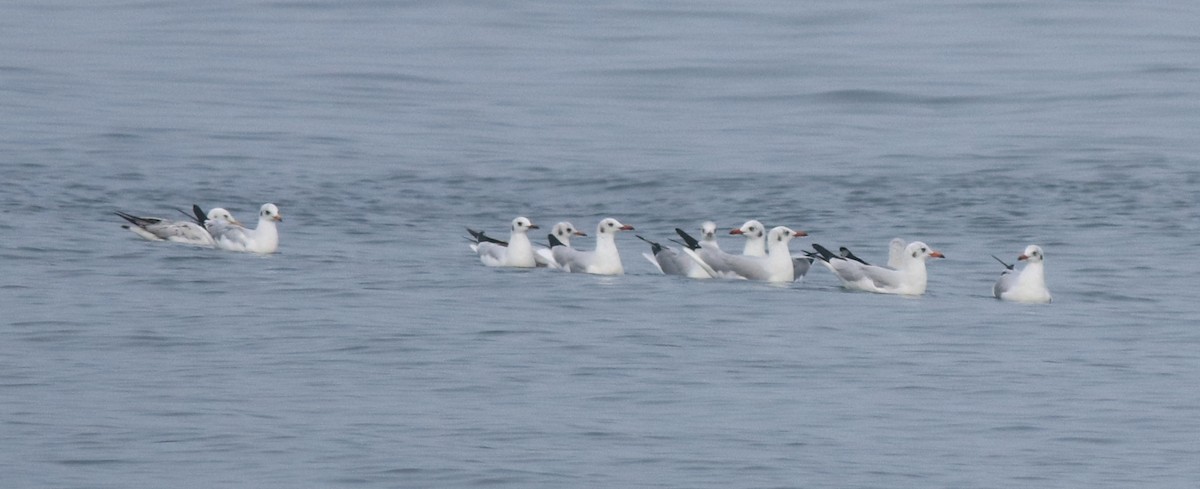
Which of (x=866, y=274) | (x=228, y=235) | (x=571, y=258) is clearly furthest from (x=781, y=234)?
(x=228, y=235)

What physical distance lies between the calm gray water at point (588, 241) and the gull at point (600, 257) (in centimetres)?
25

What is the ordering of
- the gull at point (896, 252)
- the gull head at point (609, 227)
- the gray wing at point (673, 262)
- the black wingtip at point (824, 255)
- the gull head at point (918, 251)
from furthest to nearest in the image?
the gray wing at point (673, 262) → the gull head at point (609, 227) → the gull at point (896, 252) → the black wingtip at point (824, 255) → the gull head at point (918, 251)

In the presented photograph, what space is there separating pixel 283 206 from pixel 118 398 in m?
12.6

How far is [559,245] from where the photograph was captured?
22188 mm

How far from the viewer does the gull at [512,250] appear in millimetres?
21578

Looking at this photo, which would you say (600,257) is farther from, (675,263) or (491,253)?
(491,253)

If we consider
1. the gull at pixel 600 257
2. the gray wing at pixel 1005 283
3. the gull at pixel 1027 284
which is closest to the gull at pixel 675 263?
the gull at pixel 600 257

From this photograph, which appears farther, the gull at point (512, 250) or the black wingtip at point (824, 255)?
the gull at point (512, 250)

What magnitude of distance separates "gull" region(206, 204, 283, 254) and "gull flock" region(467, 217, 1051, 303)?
6.74ft

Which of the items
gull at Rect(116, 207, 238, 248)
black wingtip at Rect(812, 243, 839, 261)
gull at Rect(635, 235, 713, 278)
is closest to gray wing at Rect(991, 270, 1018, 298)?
black wingtip at Rect(812, 243, 839, 261)

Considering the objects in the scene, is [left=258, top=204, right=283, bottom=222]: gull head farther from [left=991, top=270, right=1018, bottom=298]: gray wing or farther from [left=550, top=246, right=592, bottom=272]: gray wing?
[left=991, top=270, right=1018, bottom=298]: gray wing

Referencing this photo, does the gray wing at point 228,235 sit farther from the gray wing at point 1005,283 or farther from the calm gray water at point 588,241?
the gray wing at point 1005,283

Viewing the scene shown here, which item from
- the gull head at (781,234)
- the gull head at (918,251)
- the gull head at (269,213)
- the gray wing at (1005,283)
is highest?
the gull head at (781,234)

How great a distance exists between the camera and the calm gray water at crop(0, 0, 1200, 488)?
13.0m
